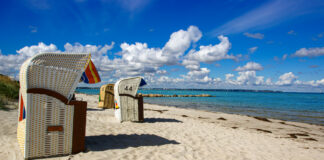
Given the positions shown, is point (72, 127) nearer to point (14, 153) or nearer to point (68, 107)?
point (68, 107)

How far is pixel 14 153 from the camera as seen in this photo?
14.4ft

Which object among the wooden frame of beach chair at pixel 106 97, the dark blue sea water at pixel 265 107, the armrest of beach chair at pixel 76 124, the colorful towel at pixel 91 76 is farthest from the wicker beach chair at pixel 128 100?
the dark blue sea water at pixel 265 107

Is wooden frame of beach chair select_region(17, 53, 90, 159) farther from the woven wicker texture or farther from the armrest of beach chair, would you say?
the woven wicker texture

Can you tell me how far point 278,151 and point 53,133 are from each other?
6.81 m

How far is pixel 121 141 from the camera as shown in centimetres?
609

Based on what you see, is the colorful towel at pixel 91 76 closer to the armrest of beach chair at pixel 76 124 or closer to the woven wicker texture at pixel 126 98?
the woven wicker texture at pixel 126 98

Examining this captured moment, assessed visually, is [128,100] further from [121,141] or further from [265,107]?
[265,107]

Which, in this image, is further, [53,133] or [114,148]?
[114,148]

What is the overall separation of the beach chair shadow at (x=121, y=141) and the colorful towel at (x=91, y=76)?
3.82m

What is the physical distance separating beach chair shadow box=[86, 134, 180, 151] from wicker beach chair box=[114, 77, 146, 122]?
265 cm

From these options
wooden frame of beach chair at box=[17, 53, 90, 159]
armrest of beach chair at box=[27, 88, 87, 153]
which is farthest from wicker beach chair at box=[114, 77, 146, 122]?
wooden frame of beach chair at box=[17, 53, 90, 159]

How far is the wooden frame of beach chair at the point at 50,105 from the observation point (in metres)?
3.98

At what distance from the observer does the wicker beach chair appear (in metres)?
9.41

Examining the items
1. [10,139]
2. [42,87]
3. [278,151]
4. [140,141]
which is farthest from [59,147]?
[278,151]
